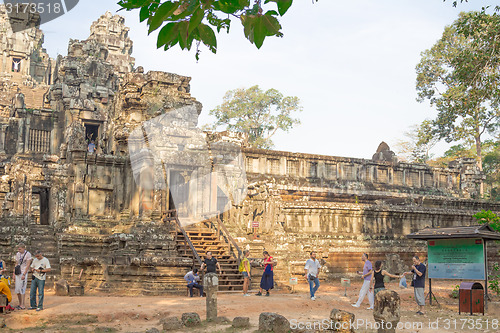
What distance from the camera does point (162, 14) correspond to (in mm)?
4785

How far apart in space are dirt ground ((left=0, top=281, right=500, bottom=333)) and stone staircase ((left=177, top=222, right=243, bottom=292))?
3.90 feet

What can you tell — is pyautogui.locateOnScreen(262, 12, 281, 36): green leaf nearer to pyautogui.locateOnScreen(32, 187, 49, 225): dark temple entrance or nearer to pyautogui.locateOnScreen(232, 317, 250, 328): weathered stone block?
pyautogui.locateOnScreen(232, 317, 250, 328): weathered stone block

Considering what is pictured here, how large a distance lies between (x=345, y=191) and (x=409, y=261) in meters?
6.35

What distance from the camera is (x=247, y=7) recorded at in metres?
5.31

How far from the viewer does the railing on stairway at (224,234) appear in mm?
18580

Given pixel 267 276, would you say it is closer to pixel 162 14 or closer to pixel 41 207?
pixel 162 14

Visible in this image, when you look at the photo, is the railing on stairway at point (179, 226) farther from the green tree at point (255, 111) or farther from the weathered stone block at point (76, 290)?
the green tree at point (255, 111)

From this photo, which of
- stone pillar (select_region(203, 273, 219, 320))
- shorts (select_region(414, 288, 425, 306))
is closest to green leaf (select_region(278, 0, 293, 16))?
stone pillar (select_region(203, 273, 219, 320))

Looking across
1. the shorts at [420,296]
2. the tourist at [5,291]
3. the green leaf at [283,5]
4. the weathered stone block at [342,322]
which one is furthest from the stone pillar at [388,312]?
the tourist at [5,291]

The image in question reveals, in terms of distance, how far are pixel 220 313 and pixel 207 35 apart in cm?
886

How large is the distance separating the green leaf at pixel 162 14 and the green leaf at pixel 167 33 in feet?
0.53

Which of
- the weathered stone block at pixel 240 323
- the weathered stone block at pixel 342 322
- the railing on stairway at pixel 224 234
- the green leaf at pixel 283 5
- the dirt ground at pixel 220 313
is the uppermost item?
the green leaf at pixel 283 5

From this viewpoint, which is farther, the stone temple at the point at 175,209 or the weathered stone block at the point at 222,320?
the stone temple at the point at 175,209

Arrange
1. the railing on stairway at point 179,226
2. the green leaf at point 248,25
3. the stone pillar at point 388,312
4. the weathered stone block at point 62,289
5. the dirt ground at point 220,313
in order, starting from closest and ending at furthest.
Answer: the green leaf at point 248,25, the stone pillar at point 388,312, the dirt ground at point 220,313, the weathered stone block at point 62,289, the railing on stairway at point 179,226
